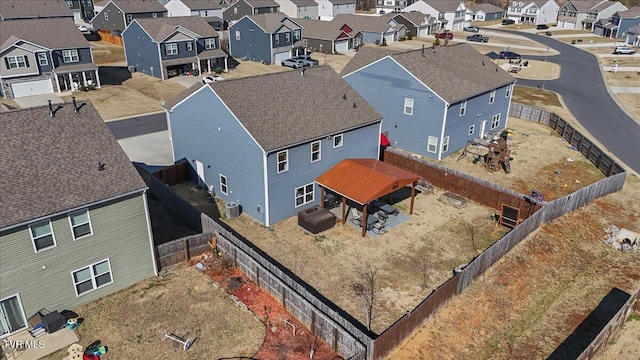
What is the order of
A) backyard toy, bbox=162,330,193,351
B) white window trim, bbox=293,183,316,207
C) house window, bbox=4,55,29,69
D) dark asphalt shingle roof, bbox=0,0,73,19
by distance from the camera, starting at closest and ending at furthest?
backyard toy, bbox=162,330,193,351 < white window trim, bbox=293,183,316,207 < house window, bbox=4,55,29,69 < dark asphalt shingle roof, bbox=0,0,73,19

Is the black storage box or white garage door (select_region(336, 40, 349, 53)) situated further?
white garage door (select_region(336, 40, 349, 53))

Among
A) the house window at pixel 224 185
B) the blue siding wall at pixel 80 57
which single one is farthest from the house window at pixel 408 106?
the blue siding wall at pixel 80 57

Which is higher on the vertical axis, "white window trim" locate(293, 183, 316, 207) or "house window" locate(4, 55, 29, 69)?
"house window" locate(4, 55, 29, 69)

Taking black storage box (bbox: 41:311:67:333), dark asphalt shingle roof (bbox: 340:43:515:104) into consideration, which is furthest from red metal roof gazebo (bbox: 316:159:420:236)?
black storage box (bbox: 41:311:67:333)

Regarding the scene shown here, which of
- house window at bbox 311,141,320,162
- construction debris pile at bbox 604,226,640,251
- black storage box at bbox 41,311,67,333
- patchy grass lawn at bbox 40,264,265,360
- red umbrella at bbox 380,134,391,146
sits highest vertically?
house window at bbox 311,141,320,162

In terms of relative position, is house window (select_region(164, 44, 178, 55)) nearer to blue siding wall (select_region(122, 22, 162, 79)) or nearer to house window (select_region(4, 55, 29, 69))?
blue siding wall (select_region(122, 22, 162, 79))

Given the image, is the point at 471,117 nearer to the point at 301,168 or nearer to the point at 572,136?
the point at 572,136
